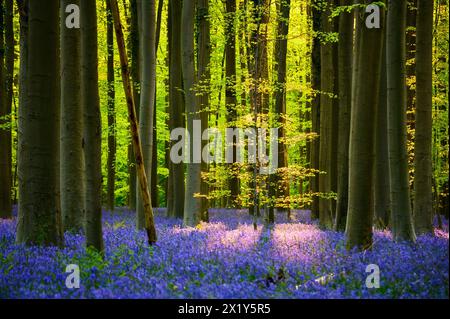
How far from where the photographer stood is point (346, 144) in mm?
13914

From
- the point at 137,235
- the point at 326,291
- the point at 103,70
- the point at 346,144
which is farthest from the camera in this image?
the point at 103,70

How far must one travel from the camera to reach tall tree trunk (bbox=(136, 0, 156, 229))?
12453mm

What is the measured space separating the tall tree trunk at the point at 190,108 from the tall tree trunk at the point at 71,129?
12.6 ft

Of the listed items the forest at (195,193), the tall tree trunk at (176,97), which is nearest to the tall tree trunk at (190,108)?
the forest at (195,193)

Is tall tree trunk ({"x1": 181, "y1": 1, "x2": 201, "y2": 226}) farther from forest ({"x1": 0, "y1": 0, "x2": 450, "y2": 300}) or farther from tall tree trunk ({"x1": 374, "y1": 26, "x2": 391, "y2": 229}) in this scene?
tall tree trunk ({"x1": 374, "y1": 26, "x2": 391, "y2": 229})

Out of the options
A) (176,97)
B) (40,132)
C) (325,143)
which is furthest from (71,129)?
(176,97)

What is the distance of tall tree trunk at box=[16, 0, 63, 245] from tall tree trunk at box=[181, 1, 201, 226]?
18.9 ft

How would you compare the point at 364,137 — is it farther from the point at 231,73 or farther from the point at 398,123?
the point at 231,73

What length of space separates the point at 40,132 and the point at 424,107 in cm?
876

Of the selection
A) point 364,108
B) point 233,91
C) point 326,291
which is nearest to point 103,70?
point 233,91

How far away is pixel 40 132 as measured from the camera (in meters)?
8.31

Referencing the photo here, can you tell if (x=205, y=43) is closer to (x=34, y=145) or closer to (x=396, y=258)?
(x=34, y=145)

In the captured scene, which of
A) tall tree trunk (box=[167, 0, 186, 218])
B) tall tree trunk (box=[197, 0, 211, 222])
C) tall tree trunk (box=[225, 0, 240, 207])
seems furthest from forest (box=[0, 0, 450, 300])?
tall tree trunk (box=[167, 0, 186, 218])

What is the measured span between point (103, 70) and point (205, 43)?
15436mm
